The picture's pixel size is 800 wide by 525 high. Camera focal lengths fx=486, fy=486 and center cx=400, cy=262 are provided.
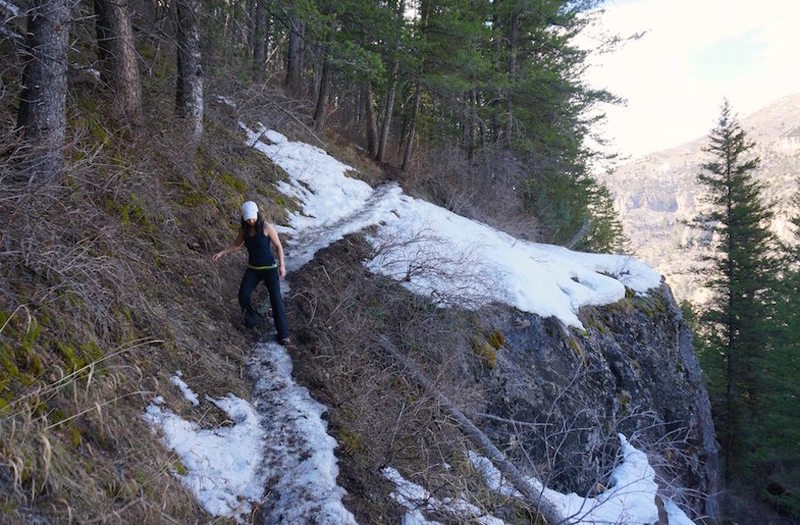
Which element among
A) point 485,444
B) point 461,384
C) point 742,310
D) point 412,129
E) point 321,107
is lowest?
point 742,310

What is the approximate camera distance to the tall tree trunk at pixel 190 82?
7.60m

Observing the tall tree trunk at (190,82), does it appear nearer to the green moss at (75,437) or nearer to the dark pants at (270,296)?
the dark pants at (270,296)

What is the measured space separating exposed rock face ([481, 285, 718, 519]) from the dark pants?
8.61ft

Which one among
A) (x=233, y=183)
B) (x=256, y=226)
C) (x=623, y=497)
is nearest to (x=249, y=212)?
(x=256, y=226)

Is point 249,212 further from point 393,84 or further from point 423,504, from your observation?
point 393,84

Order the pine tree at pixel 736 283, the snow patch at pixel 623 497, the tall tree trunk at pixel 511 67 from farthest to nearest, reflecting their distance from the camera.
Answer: the pine tree at pixel 736 283 → the tall tree trunk at pixel 511 67 → the snow patch at pixel 623 497

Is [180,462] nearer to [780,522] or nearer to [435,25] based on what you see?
[435,25]

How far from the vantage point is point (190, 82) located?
26.5ft

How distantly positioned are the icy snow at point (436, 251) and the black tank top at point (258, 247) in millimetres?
1987

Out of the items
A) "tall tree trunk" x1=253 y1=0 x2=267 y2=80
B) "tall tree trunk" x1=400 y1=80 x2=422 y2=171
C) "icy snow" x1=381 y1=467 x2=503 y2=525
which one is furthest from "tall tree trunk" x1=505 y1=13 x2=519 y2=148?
"icy snow" x1=381 y1=467 x2=503 y2=525

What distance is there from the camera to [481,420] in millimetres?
6219

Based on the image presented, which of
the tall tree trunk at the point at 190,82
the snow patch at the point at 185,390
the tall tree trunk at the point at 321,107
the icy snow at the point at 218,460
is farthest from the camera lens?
the tall tree trunk at the point at 321,107

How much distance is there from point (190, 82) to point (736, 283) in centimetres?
2431

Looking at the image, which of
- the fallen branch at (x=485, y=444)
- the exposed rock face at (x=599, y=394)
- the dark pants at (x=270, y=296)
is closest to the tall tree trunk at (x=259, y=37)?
the dark pants at (x=270, y=296)
